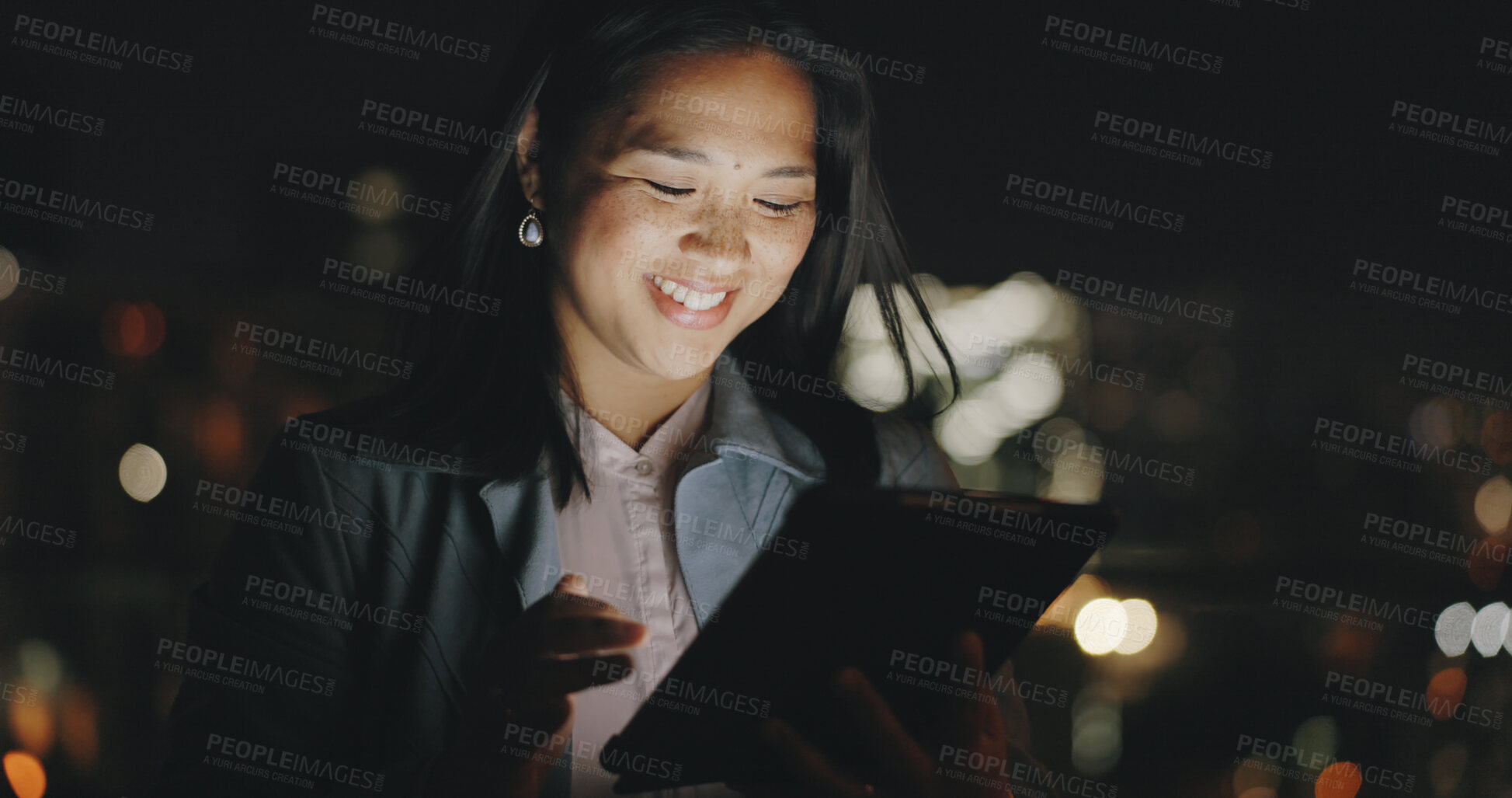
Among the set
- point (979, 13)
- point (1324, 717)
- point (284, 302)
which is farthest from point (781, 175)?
point (1324, 717)

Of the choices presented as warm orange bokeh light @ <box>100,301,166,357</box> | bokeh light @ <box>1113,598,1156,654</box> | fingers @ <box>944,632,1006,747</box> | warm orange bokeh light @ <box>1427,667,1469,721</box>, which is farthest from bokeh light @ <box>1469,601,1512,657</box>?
warm orange bokeh light @ <box>100,301,166,357</box>

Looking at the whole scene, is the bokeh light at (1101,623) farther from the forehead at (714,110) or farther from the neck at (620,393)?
the forehead at (714,110)

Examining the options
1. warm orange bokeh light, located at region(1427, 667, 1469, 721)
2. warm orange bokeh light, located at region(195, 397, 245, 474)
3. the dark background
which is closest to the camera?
the dark background

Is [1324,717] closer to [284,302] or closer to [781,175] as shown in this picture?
[781,175]

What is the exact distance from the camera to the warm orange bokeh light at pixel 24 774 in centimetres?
263

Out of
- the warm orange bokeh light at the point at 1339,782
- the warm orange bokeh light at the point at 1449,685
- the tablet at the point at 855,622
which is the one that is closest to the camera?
the tablet at the point at 855,622

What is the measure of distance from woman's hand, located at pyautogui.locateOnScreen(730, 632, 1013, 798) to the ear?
3.01 ft

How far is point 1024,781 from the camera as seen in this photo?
1.38m

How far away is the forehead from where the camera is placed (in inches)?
48.9

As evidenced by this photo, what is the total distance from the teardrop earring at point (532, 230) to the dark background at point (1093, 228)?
15cm

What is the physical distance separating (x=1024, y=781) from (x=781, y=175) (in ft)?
3.75

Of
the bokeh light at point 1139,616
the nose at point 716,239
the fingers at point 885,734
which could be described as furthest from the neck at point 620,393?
the bokeh light at point 1139,616

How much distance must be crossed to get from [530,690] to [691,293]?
26.9 inches

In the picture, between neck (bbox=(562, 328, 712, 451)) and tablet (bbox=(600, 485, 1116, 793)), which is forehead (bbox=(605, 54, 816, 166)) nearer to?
neck (bbox=(562, 328, 712, 451))
